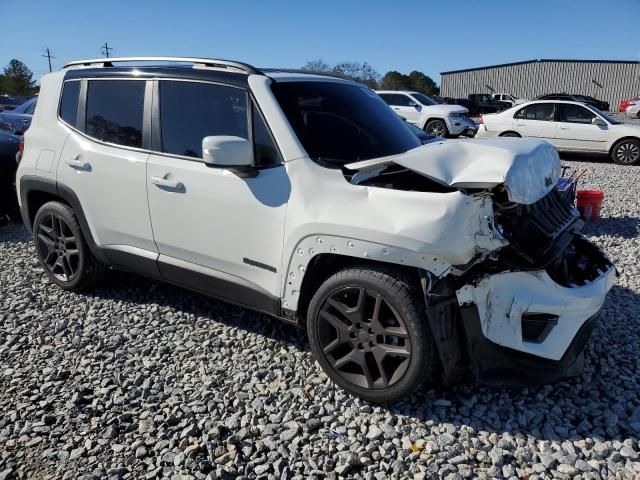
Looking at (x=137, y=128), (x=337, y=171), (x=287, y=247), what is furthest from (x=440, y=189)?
(x=137, y=128)

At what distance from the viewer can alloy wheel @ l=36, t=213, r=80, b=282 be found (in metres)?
4.29

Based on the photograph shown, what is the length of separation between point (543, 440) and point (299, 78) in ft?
8.73

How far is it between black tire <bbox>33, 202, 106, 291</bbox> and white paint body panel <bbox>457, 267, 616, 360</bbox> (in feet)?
10.4

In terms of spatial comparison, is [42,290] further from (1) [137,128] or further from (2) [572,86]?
(2) [572,86]

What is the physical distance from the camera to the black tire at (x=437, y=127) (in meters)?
16.6

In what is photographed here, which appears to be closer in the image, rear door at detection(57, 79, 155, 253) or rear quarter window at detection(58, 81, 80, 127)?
rear door at detection(57, 79, 155, 253)

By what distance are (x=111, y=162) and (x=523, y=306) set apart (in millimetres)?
2985

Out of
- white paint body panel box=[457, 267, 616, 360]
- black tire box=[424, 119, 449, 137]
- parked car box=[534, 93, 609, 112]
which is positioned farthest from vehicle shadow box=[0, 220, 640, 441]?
parked car box=[534, 93, 609, 112]

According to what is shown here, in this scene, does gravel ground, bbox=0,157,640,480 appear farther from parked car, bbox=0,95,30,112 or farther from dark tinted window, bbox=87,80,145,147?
parked car, bbox=0,95,30,112

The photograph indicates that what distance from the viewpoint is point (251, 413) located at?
284cm

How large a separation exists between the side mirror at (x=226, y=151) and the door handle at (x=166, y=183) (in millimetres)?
525

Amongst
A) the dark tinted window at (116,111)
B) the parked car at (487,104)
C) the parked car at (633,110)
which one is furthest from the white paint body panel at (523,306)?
the parked car at (633,110)

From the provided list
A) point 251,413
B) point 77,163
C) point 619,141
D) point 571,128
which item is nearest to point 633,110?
point 619,141

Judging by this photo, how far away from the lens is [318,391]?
3.02m
